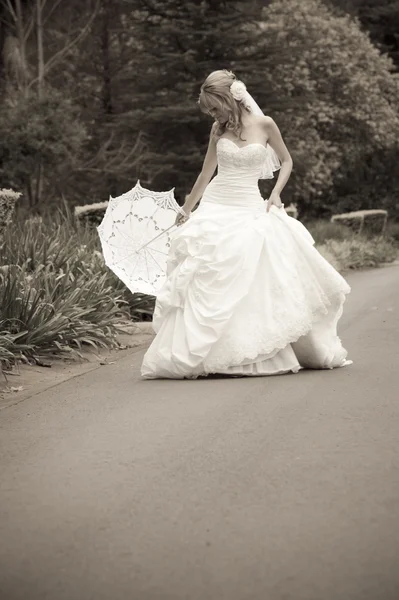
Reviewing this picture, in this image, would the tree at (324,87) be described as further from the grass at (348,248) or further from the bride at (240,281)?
the bride at (240,281)

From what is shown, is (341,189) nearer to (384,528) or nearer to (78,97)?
(78,97)

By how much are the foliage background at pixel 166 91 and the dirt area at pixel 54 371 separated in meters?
16.9

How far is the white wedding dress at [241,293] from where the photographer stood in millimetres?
8859

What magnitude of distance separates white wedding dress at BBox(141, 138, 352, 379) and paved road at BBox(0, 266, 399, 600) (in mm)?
303

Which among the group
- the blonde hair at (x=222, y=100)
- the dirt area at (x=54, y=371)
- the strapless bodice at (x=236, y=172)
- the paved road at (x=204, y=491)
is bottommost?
the dirt area at (x=54, y=371)

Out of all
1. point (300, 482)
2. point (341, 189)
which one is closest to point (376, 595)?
point (300, 482)

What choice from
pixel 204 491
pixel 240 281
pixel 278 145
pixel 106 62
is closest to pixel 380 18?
pixel 106 62

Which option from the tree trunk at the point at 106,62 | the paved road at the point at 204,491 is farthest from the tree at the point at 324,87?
the paved road at the point at 204,491

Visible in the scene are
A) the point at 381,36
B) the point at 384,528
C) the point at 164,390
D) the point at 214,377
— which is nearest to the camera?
the point at 384,528

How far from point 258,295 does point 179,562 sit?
192 inches

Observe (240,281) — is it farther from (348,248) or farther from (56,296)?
(348,248)

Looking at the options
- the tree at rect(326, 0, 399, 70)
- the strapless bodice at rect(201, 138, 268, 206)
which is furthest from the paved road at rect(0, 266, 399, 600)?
the tree at rect(326, 0, 399, 70)

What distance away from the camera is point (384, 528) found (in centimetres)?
474

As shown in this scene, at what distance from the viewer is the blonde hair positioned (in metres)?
9.34
